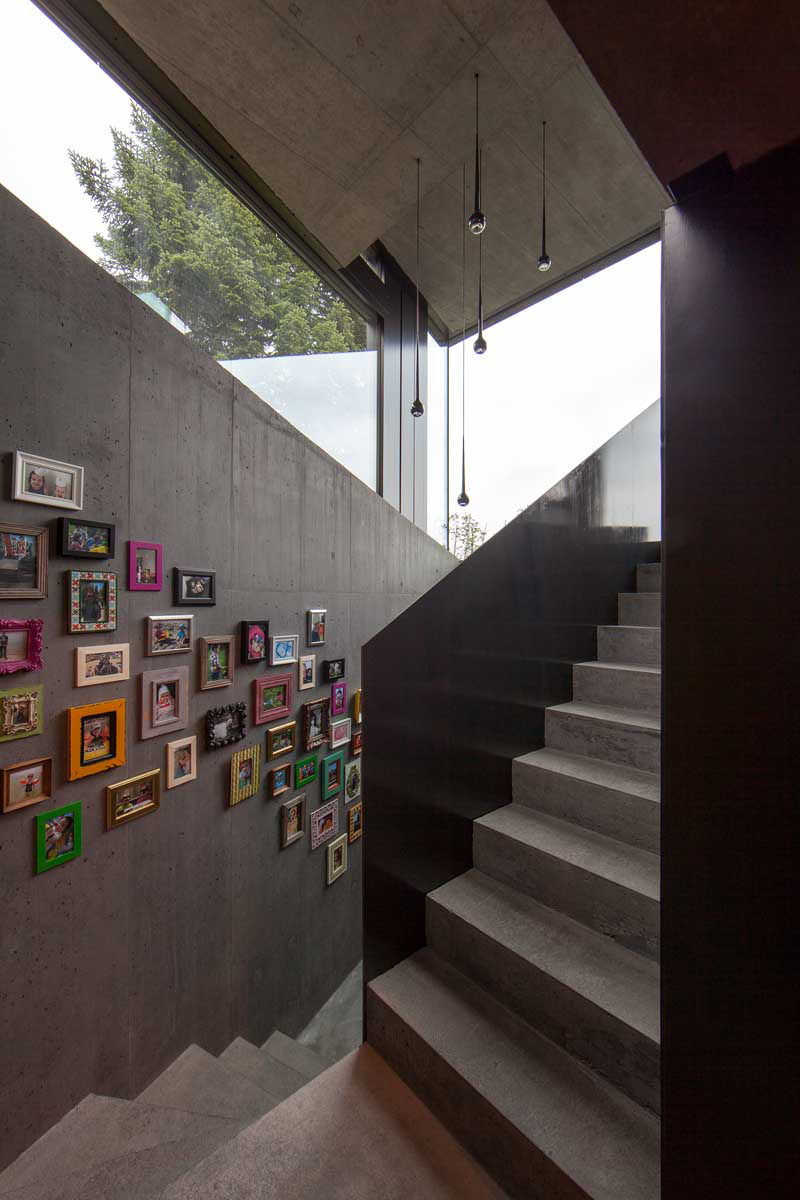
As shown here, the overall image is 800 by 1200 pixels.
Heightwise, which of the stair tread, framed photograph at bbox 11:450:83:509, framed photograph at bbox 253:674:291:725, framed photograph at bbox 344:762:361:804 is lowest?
framed photograph at bbox 344:762:361:804

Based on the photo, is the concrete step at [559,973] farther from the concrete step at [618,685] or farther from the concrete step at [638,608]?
the concrete step at [638,608]

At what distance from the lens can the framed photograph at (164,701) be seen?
6.84 ft

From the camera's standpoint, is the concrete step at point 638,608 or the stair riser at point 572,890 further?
the concrete step at point 638,608

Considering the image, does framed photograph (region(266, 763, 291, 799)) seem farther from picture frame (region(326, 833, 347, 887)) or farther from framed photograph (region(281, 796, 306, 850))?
picture frame (region(326, 833, 347, 887))

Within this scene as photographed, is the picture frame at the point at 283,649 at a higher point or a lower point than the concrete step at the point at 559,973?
higher

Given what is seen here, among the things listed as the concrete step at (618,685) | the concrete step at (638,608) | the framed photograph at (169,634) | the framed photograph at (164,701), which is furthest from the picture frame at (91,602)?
the concrete step at (638,608)

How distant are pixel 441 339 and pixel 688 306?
6.24 metres

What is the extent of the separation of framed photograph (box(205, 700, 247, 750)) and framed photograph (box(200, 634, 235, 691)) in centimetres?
13

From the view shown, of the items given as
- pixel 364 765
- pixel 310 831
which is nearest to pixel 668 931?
pixel 364 765

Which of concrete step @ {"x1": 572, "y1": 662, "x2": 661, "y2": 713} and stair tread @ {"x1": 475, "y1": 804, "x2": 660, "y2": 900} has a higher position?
concrete step @ {"x1": 572, "y1": 662, "x2": 661, "y2": 713}

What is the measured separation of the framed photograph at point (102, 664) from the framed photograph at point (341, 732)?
→ 156cm

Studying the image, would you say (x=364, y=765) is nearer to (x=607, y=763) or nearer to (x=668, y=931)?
(x=607, y=763)

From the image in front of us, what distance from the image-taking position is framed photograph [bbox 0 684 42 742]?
1.62 m

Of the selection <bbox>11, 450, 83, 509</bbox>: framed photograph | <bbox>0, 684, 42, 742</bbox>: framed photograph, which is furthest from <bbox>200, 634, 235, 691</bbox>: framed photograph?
<bbox>11, 450, 83, 509</bbox>: framed photograph
